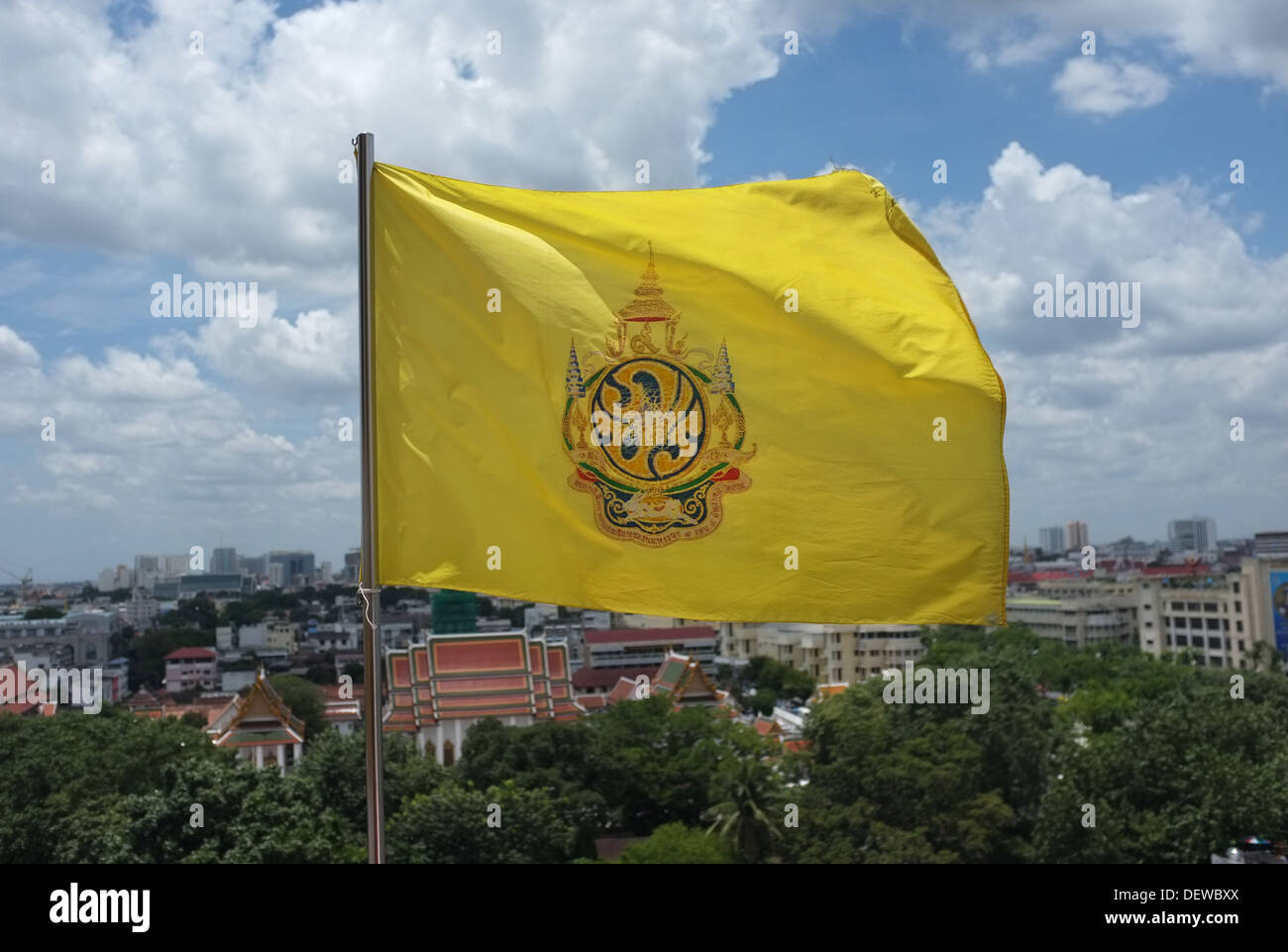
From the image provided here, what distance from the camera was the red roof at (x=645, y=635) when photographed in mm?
62250

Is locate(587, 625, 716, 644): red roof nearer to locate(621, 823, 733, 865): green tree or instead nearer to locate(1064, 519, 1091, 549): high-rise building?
locate(621, 823, 733, 865): green tree

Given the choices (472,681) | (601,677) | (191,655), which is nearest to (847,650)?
(601,677)

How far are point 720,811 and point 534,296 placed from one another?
22.3m

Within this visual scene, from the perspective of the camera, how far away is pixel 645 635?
208 ft

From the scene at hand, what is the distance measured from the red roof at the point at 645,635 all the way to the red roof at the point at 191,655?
63.5ft

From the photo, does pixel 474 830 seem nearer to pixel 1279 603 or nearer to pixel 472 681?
pixel 472 681

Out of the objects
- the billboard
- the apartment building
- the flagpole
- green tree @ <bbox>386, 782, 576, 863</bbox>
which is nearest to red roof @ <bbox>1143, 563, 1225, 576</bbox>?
the billboard

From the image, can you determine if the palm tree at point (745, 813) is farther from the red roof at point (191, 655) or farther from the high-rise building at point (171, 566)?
the high-rise building at point (171, 566)

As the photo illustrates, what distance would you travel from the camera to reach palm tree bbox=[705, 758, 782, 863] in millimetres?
23750

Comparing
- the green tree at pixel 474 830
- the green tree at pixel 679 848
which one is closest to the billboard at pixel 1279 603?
the green tree at pixel 679 848

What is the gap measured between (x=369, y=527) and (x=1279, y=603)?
66616 millimetres

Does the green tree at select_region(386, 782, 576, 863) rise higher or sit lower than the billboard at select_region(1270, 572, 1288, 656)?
lower

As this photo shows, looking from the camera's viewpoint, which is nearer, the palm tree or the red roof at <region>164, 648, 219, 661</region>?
the palm tree
